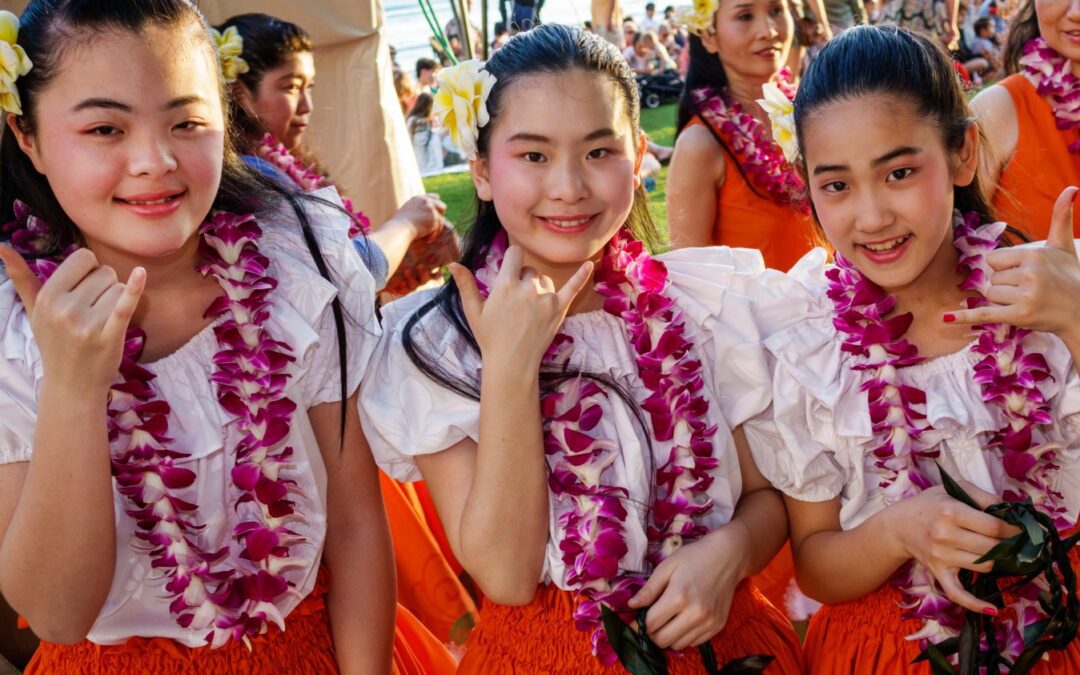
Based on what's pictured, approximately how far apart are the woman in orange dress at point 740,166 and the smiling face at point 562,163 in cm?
150

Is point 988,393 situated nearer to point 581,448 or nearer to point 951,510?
point 951,510

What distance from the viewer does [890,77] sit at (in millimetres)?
2014

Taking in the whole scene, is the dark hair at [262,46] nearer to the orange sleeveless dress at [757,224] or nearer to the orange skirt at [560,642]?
the orange sleeveless dress at [757,224]

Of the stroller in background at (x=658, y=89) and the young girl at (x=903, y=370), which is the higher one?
the young girl at (x=903, y=370)

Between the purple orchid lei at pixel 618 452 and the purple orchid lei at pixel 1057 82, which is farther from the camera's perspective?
the purple orchid lei at pixel 1057 82

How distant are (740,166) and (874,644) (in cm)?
192

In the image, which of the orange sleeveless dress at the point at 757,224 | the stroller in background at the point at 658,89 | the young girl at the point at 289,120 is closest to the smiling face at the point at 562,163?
the young girl at the point at 289,120

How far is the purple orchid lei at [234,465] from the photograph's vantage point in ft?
6.18

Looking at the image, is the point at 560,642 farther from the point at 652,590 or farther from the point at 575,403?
the point at 575,403

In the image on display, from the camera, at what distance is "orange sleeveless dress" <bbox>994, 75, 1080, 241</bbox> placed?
3.08m

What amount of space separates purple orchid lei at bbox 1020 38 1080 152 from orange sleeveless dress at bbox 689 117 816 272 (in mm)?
794

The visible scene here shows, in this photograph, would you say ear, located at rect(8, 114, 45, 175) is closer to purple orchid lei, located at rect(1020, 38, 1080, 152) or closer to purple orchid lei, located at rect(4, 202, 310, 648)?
purple orchid lei, located at rect(4, 202, 310, 648)

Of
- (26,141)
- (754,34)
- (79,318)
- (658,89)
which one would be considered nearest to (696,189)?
(754,34)

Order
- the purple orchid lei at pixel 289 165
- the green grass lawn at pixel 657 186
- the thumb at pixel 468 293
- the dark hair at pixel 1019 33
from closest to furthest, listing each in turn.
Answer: the thumb at pixel 468 293 → the dark hair at pixel 1019 33 → the purple orchid lei at pixel 289 165 → the green grass lawn at pixel 657 186
